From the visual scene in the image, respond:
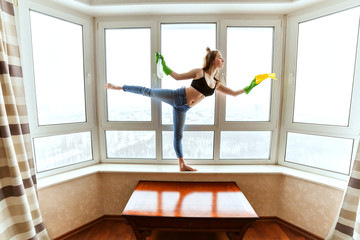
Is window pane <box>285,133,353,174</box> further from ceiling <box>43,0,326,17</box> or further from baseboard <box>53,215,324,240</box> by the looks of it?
ceiling <box>43,0,326,17</box>

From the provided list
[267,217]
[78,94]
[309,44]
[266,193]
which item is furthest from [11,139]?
[309,44]

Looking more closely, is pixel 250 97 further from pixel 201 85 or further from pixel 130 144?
pixel 130 144

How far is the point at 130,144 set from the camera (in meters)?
1.83

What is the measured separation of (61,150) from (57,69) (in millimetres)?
764

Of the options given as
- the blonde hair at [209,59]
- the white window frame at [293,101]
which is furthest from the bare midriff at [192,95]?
the white window frame at [293,101]

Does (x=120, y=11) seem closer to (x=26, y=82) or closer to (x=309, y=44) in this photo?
(x=26, y=82)

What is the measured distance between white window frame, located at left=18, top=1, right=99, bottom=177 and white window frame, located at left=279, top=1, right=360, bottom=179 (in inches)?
78.3

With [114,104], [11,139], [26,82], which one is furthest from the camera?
[114,104]

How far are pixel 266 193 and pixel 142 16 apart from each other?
2.16m

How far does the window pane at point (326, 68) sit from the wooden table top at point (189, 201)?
1.04 meters

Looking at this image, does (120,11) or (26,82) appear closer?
(26,82)

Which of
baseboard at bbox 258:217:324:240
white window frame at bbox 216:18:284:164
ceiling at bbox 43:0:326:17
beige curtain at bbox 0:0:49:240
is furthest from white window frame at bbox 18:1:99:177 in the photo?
baseboard at bbox 258:217:324:240

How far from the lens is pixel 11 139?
101 centimetres

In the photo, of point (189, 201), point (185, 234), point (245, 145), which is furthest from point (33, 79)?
point (245, 145)
